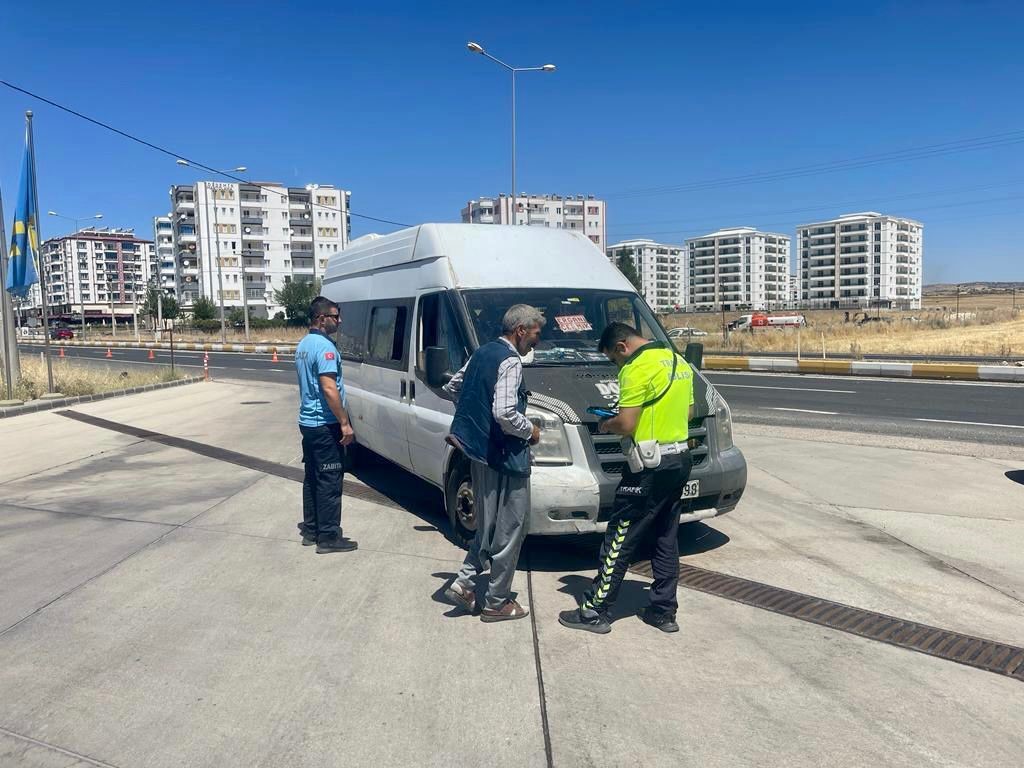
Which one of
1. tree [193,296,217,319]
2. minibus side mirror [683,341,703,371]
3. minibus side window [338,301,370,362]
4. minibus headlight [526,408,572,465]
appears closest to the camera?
minibus headlight [526,408,572,465]

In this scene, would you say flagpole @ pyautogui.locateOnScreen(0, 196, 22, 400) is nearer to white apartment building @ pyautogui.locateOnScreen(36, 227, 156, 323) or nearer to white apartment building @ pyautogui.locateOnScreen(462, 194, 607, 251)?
white apartment building @ pyautogui.locateOnScreen(462, 194, 607, 251)

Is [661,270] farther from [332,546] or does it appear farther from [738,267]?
[332,546]

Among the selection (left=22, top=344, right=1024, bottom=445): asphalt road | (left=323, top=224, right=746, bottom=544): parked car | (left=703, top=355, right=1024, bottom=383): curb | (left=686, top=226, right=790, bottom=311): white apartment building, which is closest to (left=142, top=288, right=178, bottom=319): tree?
(left=703, top=355, right=1024, bottom=383): curb

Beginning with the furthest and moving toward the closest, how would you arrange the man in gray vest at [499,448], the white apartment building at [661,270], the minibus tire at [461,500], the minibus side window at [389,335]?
the white apartment building at [661,270] < the minibus side window at [389,335] < the minibus tire at [461,500] < the man in gray vest at [499,448]

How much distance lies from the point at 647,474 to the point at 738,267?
177323 millimetres

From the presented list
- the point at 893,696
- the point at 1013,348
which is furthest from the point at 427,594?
the point at 1013,348

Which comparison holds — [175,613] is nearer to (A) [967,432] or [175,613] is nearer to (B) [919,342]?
(A) [967,432]

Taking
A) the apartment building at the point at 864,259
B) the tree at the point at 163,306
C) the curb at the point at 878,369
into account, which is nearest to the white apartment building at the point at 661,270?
the apartment building at the point at 864,259

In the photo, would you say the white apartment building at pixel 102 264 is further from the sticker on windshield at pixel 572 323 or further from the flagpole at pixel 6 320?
the sticker on windshield at pixel 572 323

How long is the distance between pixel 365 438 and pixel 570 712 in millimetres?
5446

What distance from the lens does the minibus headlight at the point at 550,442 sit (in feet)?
17.5

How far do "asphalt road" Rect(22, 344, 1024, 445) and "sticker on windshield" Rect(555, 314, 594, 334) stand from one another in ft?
24.4

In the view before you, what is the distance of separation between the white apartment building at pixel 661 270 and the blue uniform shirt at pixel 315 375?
176603 millimetres

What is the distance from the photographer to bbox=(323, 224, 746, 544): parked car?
211 inches
